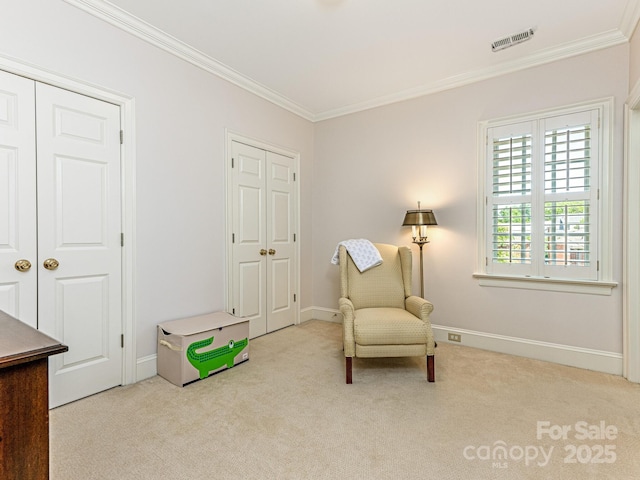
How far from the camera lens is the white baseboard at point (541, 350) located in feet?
8.82

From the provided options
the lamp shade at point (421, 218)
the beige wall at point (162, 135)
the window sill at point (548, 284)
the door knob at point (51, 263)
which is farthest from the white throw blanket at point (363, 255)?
the door knob at point (51, 263)

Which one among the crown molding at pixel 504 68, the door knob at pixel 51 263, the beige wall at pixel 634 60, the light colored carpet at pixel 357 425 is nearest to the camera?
the light colored carpet at pixel 357 425

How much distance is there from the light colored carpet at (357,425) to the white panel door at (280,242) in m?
1.11

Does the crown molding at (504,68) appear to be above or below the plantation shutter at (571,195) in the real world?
above

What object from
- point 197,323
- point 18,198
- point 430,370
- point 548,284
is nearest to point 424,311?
point 430,370

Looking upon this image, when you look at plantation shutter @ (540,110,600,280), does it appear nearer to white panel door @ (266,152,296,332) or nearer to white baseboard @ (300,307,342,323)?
white baseboard @ (300,307,342,323)

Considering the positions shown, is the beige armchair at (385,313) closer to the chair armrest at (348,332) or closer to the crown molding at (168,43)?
the chair armrest at (348,332)

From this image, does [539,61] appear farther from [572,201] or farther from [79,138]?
[79,138]

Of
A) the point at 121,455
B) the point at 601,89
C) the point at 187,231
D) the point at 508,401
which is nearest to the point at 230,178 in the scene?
the point at 187,231

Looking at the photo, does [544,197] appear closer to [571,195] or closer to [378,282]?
[571,195]

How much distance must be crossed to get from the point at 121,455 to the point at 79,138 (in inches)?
75.3

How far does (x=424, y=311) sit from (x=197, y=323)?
1.78 meters

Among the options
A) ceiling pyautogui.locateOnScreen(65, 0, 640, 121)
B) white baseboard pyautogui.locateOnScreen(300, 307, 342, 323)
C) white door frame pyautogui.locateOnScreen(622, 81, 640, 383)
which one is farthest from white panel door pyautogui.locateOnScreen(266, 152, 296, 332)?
white door frame pyautogui.locateOnScreen(622, 81, 640, 383)

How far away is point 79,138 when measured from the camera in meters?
2.21
